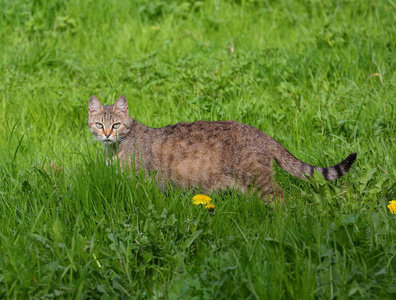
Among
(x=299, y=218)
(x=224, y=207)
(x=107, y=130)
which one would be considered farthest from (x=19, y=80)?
(x=299, y=218)

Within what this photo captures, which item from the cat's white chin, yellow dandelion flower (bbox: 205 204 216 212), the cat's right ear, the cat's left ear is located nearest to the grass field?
yellow dandelion flower (bbox: 205 204 216 212)

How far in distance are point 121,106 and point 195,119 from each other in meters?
0.87

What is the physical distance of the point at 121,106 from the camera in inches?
194

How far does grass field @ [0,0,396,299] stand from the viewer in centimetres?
287

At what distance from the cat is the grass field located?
0.49 ft

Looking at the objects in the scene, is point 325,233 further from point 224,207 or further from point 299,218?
point 224,207

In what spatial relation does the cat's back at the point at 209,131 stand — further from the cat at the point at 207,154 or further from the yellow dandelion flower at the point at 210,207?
the yellow dandelion flower at the point at 210,207

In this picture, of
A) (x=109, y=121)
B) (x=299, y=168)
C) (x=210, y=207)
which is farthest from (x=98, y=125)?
(x=299, y=168)

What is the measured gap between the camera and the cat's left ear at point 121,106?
16.1 ft

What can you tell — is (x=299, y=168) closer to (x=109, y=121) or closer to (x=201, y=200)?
(x=201, y=200)

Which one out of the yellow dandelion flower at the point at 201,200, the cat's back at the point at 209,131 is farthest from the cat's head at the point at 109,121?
the yellow dandelion flower at the point at 201,200

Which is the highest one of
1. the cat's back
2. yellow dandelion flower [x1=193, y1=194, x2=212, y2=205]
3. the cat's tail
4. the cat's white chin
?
the cat's back

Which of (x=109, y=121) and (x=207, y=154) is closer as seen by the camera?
(x=207, y=154)

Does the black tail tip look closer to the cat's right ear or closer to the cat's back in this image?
the cat's back
